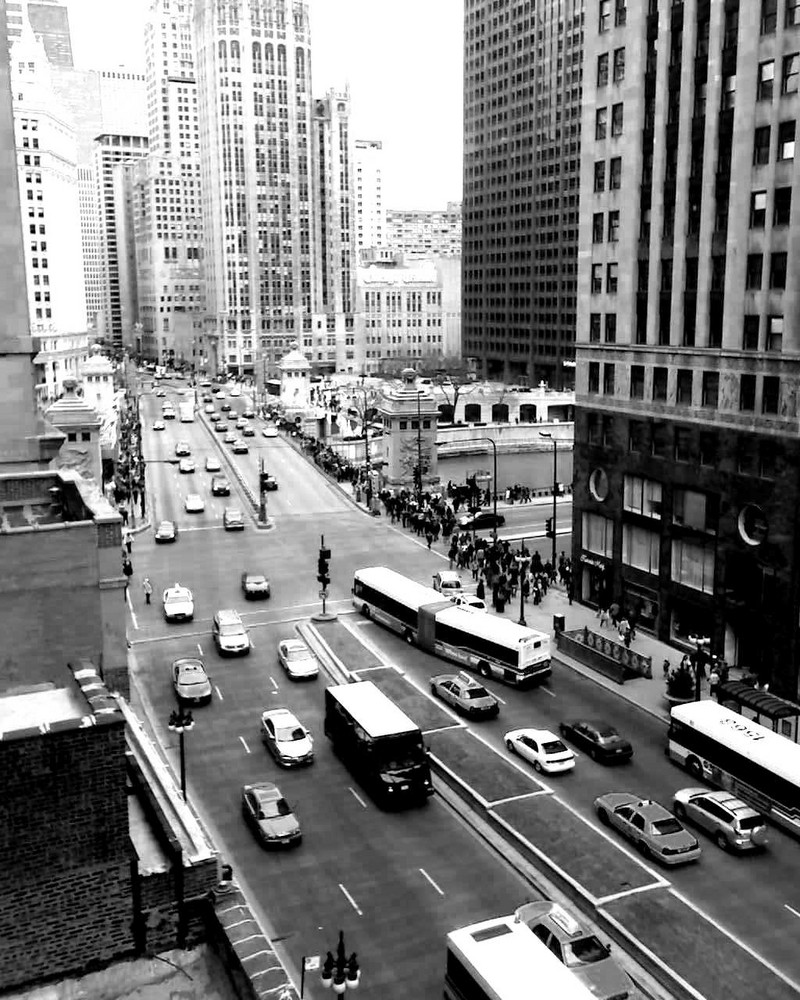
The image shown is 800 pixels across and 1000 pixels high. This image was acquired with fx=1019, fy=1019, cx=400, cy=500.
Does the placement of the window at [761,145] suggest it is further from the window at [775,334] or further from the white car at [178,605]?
the white car at [178,605]

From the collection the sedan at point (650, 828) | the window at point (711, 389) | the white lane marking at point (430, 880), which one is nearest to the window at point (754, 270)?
the window at point (711, 389)

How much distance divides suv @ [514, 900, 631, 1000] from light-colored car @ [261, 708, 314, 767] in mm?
11198

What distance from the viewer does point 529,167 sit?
18212cm

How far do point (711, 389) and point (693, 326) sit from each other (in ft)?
9.98

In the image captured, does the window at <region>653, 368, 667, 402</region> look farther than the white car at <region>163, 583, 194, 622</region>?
No

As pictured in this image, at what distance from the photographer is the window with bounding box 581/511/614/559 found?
47500mm

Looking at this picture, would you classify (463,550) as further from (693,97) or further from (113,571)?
(113,571)

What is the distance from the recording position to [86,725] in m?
11.1

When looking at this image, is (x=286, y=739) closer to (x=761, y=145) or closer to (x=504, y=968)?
(x=504, y=968)

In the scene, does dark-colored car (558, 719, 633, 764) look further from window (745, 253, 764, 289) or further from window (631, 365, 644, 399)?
window (745, 253, 764, 289)

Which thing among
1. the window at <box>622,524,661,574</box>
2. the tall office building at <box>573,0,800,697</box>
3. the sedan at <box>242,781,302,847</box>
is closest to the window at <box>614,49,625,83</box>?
the tall office building at <box>573,0,800,697</box>

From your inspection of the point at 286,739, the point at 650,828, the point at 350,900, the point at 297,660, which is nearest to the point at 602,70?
the point at 297,660

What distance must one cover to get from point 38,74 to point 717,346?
5013 inches

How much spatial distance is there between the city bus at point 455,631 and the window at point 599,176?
2018 centimetres
